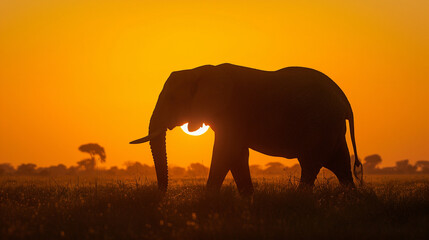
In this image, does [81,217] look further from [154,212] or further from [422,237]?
[422,237]

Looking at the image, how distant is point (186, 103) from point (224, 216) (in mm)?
3620

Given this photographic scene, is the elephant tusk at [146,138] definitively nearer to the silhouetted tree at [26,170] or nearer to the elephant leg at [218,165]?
the elephant leg at [218,165]

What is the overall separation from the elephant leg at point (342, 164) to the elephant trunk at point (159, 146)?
3.80 metres

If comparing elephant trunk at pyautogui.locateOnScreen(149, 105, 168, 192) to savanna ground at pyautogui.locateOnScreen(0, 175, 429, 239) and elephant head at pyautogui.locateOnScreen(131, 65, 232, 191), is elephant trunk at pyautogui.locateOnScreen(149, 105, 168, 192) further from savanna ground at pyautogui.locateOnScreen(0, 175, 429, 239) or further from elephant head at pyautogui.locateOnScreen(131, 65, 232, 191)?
savanna ground at pyautogui.locateOnScreen(0, 175, 429, 239)

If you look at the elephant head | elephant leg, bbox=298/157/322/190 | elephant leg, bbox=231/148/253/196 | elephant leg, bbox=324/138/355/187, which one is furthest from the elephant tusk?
elephant leg, bbox=324/138/355/187

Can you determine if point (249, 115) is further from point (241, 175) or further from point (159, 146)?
point (159, 146)

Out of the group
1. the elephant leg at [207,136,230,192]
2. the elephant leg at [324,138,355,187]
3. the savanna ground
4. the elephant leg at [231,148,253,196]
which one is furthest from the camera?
the elephant leg at [324,138,355,187]

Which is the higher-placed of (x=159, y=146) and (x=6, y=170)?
(x=6, y=170)

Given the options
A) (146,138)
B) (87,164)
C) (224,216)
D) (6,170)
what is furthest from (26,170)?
(224,216)

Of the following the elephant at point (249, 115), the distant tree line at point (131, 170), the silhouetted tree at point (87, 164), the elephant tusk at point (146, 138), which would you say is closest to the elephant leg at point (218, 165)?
the elephant at point (249, 115)

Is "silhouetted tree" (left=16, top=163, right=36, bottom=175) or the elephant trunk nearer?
the elephant trunk

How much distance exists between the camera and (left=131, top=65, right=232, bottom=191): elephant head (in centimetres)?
1148

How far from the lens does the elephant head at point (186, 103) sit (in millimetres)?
11484

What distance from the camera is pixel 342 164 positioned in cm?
1274
